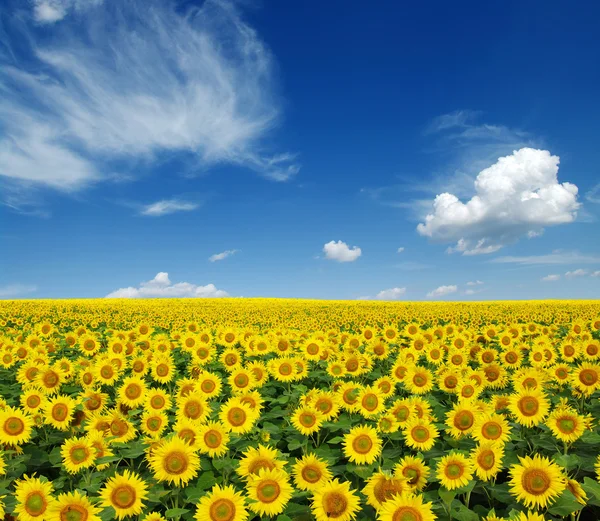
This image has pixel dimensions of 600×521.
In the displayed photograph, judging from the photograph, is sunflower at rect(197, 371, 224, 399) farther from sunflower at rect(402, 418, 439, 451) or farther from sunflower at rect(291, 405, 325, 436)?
sunflower at rect(402, 418, 439, 451)

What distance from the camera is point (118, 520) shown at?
462 centimetres

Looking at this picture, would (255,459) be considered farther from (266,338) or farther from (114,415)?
(266,338)

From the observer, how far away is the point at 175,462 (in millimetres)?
4730

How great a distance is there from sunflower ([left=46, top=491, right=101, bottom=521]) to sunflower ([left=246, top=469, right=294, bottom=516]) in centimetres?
142

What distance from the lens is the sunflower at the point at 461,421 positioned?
545cm

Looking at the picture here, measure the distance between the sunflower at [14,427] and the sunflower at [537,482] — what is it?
5.89 m

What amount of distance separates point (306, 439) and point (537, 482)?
273 cm

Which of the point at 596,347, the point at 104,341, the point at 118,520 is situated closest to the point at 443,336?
the point at 596,347

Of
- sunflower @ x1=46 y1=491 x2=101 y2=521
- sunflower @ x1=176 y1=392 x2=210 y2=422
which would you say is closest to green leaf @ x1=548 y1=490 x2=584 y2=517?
sunflower @ x1=46 y1=491 x2=101 y2=521

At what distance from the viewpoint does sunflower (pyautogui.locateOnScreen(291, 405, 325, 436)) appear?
5945 millimetres

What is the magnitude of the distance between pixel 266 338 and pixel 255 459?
5.86 m

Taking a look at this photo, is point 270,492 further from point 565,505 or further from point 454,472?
point 565,505

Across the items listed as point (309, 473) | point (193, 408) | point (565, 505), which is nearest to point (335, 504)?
point (309, 473)

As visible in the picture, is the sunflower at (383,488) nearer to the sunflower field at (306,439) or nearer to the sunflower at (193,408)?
the sunflower field at (306,439)
